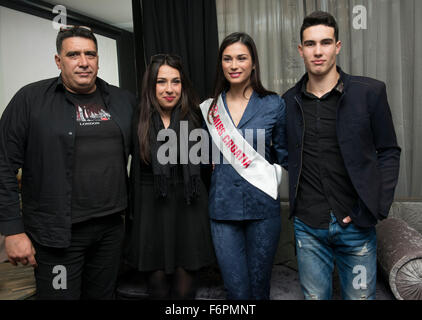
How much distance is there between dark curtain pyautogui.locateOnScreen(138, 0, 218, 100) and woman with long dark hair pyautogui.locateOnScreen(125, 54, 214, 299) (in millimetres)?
975

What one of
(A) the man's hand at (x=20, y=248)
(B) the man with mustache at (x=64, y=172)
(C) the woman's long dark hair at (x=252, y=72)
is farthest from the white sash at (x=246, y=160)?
(A) the man's hand at (x=20, y=248)

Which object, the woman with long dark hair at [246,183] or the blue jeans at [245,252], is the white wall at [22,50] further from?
the blue jeans at [245,252]

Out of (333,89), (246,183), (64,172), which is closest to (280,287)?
(246,183)

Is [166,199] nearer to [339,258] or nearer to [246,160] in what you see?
[246,160]

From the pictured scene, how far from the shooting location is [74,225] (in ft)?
5.10

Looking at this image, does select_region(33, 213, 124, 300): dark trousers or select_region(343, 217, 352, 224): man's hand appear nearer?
select_region(343, 217, 352, 224): man's hand

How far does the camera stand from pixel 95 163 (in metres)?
1.58

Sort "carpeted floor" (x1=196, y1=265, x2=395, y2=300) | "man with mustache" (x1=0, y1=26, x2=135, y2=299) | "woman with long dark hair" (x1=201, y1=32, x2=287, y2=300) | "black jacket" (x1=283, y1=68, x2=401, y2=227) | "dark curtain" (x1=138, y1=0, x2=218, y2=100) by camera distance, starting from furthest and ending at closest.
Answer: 1. "dark curtain" (x1=138, y1=0, x2=218, y2=100)
2. "carpeted floor" (x1=196, y1=265, x2=395, y2=300)
3. "woman with long dark hair" (x1=201, y1=32, x2=287, y2=300)
4. "man with mustache" (x1=0, y1=26, x2=135, y2=299)
5. "black jacket" (x1=283, y1=68, x2=401, y2=227)

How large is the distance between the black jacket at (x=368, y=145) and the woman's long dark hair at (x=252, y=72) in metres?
0.42

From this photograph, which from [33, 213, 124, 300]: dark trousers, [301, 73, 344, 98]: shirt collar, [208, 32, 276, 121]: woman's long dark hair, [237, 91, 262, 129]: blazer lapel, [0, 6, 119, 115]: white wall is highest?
[0, 6, 119, 115]: white wall

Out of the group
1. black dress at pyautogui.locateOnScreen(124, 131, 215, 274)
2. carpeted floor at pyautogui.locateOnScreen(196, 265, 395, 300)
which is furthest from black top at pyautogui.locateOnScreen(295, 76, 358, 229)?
carpeted floor at pyautogui.locateOnScreen(196, 265, 395, 300)

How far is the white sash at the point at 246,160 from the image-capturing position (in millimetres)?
1634

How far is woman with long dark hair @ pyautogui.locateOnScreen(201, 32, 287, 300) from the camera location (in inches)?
63.5

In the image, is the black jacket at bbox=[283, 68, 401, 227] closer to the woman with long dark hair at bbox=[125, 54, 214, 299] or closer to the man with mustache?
the woman with long dark hair at bbox=[125, 54, 214, 299]
